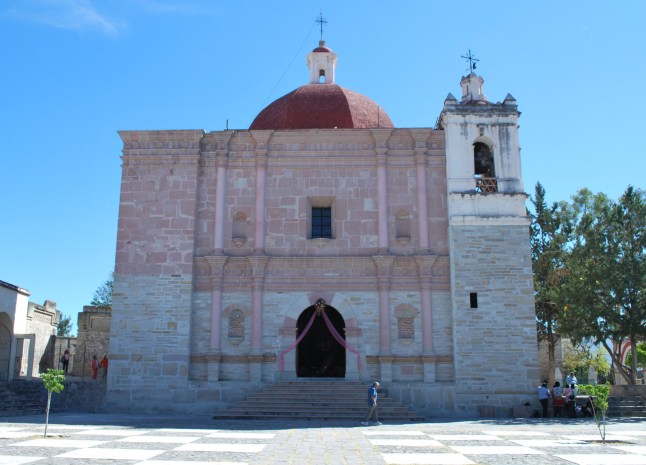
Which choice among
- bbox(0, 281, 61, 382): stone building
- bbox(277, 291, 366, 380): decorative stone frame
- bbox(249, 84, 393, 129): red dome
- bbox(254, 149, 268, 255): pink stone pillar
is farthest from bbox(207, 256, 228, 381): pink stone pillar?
bbox(0, 281, 61, 382): stone building

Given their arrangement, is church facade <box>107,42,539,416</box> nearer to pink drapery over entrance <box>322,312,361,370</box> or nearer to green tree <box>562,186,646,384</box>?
pink drapery over entrance <box>322,312,361,370</box>

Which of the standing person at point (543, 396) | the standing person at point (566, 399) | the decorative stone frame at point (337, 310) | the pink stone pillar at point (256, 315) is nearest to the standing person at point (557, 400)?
the standing person at point (566, 399)

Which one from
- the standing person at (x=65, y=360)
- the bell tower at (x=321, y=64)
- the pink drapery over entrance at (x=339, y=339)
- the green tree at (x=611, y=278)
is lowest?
the standing person at (x=65, y=360)

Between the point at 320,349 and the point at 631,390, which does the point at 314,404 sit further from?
the point at 631,390

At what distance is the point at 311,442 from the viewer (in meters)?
11.2

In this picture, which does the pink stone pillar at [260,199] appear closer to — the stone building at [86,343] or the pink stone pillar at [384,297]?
the pink stone pillar at [384,297]

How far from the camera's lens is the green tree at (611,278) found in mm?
19516

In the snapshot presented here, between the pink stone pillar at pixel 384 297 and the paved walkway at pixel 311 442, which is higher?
the pink stone pillar at pixel 384 297

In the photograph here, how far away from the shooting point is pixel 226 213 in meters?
19.9

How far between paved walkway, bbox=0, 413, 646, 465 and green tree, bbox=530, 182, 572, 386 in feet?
33.5

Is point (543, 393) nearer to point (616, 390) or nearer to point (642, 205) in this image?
point (616, 390)

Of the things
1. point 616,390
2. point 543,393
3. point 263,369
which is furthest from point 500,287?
point 263,369

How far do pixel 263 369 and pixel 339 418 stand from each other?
129 inches

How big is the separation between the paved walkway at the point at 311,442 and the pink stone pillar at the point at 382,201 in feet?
19.3
